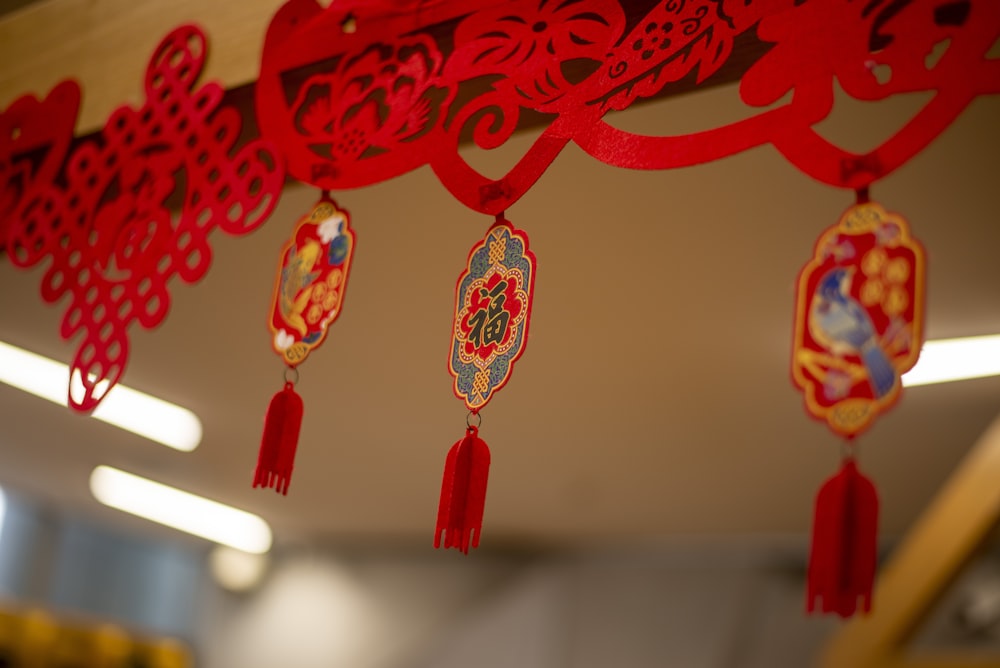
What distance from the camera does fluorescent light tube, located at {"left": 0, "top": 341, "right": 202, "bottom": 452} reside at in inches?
172

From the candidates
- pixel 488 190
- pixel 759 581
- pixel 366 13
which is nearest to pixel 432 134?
pixel 488 190

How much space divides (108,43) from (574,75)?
3.42ft

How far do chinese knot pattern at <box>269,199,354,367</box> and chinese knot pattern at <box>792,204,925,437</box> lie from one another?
0.70 metres

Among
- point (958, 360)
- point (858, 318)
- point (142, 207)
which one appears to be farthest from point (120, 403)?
point (858, 318)

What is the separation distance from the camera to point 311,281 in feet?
5.47

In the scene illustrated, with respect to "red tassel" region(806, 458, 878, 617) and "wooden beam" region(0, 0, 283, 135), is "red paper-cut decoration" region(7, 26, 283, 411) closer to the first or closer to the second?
"wooden beam" region(0, 0, 283, 135)

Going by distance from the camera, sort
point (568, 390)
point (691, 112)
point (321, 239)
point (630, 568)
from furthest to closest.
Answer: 1. point (630, 568)
2. point (568, 390)
3. point (691, 112)
4. point (321, 239)

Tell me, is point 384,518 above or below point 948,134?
above

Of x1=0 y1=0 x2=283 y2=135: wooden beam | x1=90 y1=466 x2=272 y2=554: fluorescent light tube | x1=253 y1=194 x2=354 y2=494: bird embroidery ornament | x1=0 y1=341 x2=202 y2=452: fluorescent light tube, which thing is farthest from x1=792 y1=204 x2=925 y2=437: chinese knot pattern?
x1=90 y1=466 x2=272 y2=554: fluorescent light tube

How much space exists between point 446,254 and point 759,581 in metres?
2.97

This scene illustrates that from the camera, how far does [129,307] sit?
1.82 m

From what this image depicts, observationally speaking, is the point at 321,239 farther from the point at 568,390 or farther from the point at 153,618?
the point at 153,618

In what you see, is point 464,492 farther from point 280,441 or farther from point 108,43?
point 108,43

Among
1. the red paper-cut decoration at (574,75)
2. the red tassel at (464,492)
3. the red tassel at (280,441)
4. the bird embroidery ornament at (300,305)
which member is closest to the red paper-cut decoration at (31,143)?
the red paper-cut decoration at (574,75)
